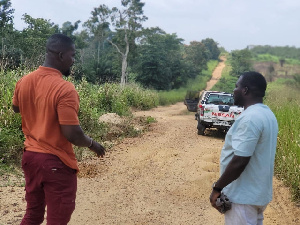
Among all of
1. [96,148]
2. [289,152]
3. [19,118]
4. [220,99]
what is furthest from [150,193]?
[220,99]

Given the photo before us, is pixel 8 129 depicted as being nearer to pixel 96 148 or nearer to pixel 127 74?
pixel 96 148

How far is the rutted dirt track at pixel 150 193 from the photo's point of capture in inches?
171

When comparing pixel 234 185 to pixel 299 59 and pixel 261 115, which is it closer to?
pixel 261 115

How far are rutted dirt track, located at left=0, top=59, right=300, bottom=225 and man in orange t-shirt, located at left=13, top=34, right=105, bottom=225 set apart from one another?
1.96 meters

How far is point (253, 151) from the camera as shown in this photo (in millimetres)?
2115

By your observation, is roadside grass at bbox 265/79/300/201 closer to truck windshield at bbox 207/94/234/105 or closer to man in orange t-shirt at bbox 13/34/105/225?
man in orange t-shirt at bbox 13/34/105/225

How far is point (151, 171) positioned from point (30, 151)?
4352 mm

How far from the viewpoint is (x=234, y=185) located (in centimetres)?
224

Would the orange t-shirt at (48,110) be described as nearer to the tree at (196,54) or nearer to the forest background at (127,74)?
the forest background at (127,74)

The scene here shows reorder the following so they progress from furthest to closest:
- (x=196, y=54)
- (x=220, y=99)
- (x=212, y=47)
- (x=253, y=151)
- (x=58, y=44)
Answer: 1. (x=212, y=47)
2. (x=196, y=54)
3. (x=220, y=99)
4. (x=58, y=44)
5. (x=253, y=151)

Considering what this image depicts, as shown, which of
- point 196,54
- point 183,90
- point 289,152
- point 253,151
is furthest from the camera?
point 196,54

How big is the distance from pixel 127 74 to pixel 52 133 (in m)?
33.5

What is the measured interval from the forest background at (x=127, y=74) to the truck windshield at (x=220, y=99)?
53.1 inches

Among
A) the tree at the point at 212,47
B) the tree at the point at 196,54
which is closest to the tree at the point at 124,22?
the tree at the point at 196,54
